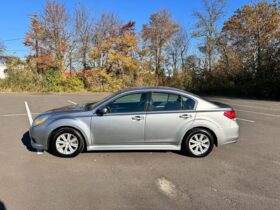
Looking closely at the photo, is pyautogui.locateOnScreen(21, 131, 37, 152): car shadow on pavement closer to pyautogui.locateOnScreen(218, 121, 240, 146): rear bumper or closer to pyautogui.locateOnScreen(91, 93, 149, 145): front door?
pyautogui.locateOnScreen(91, 93, 149, 145): front door

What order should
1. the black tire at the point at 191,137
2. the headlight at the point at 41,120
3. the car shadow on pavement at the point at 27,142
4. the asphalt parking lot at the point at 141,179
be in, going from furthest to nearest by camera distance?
the car shadow on pavement at the point at 27,142, the black tire at the point at 191,137, the headlight at the point at 41,120, the asphalt parking lot at the point at 141,179

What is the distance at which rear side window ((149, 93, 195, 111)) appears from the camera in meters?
6.04

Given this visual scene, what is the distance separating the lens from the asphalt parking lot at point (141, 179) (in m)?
3.99

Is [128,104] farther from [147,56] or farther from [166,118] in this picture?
[147,56]

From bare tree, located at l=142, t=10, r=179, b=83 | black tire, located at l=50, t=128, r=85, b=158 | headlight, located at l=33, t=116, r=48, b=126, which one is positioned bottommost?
black tire, located at l=50, t=128, r=85, b=158

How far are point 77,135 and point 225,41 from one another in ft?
97.7

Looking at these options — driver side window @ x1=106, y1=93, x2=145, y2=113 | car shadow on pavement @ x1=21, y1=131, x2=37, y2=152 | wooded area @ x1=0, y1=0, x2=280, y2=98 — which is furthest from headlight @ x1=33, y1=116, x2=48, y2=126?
wooded area @ x1=0, y1=0, x2=280, y2=98

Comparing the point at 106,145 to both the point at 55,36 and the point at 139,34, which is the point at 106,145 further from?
the point at 139,34

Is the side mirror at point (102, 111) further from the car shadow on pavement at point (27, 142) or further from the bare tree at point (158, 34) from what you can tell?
the bare tree at point (158, 34)

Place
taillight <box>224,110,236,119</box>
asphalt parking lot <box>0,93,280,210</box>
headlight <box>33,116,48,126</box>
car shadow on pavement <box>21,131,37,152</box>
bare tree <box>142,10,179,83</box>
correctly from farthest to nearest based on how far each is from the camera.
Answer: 1. bare tree <box>142,10,179,83</box>
2. car shadow on pavement <box>21,131,37,152</box>
3. taillight <box>224,110,236,119</box>
4. headlight <box>33,116,48,126</box>
5. asphalt parking lot <box>0,93,280,210</box>

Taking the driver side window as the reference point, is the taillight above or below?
below

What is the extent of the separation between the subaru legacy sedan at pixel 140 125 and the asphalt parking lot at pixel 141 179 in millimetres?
286

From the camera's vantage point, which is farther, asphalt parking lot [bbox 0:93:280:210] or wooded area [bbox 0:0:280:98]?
wooded area [bbox 0:0:280:98]

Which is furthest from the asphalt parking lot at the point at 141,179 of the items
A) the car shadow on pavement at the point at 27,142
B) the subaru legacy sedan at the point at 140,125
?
the subaru legacy sedan at the point at 140,125
